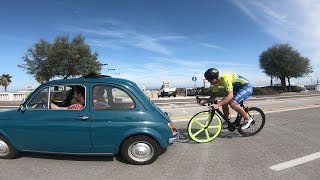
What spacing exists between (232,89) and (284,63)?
49.4 metres

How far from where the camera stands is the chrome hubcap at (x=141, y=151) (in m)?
5.58

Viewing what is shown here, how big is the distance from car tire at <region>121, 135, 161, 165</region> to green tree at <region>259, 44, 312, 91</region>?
51.5m

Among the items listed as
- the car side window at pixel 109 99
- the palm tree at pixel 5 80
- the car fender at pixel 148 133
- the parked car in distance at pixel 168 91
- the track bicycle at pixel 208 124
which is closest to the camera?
the car fender at pixel 148 133

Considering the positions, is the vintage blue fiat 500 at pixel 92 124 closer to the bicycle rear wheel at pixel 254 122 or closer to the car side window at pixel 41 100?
the car side window at pixel 41 100

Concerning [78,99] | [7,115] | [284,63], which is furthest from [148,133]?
[284,63]

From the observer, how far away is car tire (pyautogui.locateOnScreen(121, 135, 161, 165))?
5570 millimetres

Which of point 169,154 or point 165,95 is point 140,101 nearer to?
point 169,154

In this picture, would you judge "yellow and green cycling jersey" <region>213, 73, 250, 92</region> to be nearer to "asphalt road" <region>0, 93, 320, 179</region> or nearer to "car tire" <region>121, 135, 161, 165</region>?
"asphalt road" <region>0, 93, 320, 179</region>

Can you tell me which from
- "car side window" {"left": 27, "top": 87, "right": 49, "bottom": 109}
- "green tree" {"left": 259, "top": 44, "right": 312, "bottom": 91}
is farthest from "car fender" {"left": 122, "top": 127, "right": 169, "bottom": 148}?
"green tree" {"left": 259, "top": 44, "right": 312, "bottom": 91}

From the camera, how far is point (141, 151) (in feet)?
18.3

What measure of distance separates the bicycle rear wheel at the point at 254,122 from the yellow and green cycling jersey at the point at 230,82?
2.30 ft

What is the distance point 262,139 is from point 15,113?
5.22 m

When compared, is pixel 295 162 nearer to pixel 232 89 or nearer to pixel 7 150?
pixel 232 89

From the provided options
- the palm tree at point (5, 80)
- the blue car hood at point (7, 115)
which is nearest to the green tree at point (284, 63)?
the blue car hood at point (7, 115)
